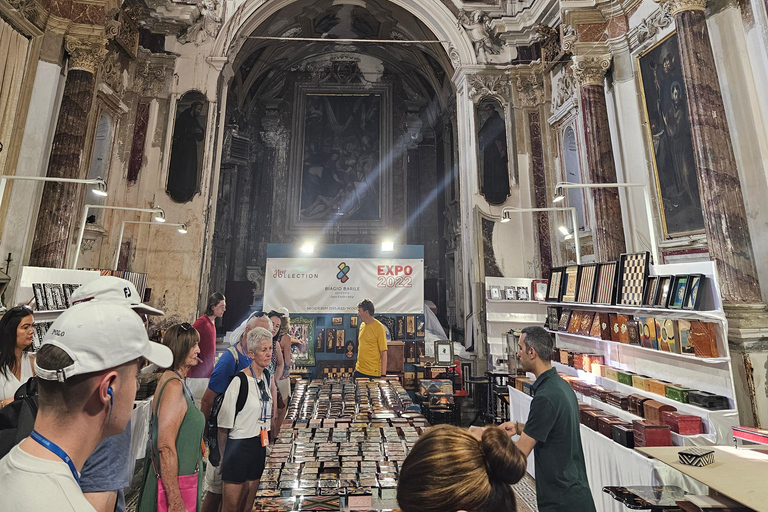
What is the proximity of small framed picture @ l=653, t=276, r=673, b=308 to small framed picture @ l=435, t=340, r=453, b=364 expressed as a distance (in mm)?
3569

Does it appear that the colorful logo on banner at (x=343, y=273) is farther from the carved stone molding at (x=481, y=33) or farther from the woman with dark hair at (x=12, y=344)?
the carved stone molding at (x=481, y=33)

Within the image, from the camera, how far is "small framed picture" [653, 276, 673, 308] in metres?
3.54

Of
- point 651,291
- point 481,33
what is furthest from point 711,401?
point 481,33

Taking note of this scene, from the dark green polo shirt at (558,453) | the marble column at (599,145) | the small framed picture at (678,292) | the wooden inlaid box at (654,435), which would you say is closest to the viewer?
the dark green polo shirt at (558,453)

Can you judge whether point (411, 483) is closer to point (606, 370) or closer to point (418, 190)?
point (606, 370)

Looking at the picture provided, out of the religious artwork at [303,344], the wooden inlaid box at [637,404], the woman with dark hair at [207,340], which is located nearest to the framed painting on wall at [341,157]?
the religious artwork at [303,344]

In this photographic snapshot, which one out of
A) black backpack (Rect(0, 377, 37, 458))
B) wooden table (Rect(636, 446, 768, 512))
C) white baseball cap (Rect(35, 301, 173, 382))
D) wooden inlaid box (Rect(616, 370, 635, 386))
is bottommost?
wooden table (Rect(636, 446, 768, 512))

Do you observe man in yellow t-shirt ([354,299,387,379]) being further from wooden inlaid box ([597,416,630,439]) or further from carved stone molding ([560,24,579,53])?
carved stone molding ([560,24,579,53])

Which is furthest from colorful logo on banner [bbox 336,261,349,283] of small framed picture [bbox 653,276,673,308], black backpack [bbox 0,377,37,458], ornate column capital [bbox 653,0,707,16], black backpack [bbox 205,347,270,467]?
ornate column capital [bbox 653,0,707,16]

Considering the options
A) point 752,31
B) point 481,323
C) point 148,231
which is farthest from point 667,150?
point 148,231

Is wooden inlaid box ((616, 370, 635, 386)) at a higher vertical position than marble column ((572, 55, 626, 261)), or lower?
lower

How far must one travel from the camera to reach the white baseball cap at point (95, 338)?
93 cm

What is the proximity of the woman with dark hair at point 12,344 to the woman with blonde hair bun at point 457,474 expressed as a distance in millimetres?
3005

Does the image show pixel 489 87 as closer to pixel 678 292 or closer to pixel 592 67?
pixel 592 67
